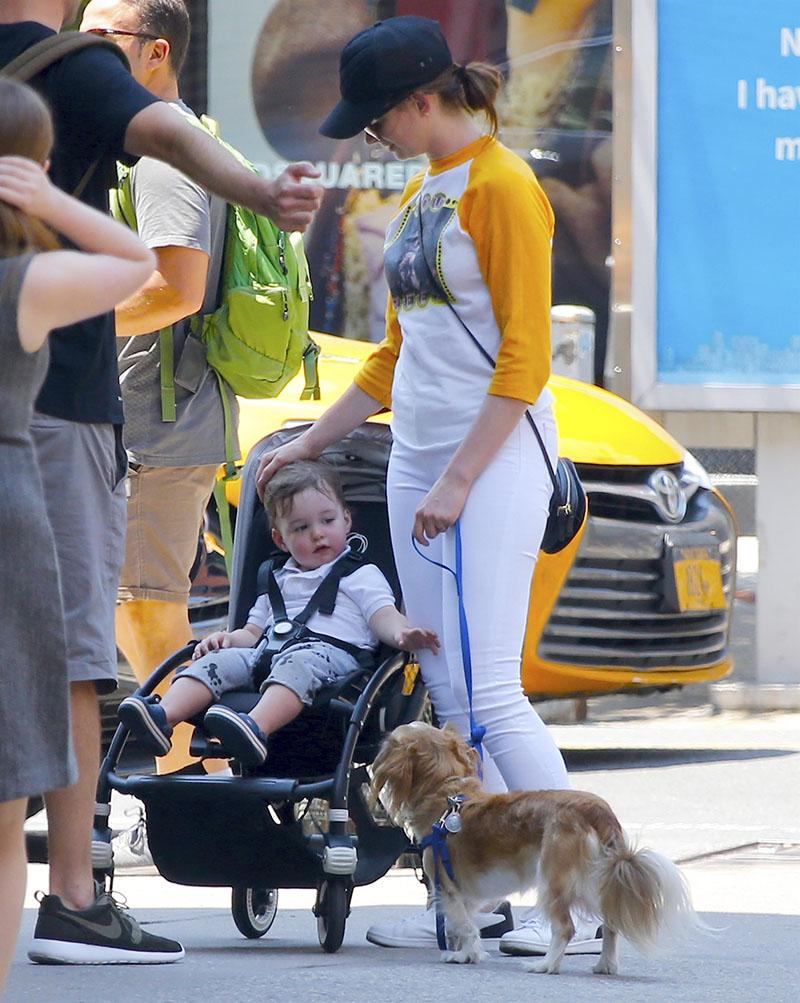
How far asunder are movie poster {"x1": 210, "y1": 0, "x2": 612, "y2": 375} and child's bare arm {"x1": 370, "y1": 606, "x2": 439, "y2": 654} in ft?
23.8

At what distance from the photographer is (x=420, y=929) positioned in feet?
15.0

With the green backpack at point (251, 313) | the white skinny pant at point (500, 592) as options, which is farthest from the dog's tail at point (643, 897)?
the green backpack at point (251, 313)

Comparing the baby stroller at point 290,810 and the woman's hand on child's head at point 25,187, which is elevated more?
the woman's hand on child's head at point 25,187

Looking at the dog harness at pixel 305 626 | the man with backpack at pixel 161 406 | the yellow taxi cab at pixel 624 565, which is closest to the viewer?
the dog harness at pixel 305 626

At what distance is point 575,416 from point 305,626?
3.20 m

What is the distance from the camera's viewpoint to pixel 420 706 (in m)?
4.70

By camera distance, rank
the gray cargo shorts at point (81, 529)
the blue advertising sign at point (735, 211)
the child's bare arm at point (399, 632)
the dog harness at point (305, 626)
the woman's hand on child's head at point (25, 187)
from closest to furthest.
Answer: the woman's hand on child's head at point (25, 187) → the gray cargo shorts at point (81, 529) → the child's bare arm at point (399, 632) → the dog harness at point (305, 626) → the blue advertising sign at point (735, 211)

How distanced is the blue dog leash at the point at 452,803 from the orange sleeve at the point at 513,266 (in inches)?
13.6

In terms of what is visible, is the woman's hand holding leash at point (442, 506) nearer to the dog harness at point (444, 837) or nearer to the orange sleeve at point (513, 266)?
the orange sleeve at point (513, 266)

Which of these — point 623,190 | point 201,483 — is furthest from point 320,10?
point 201,483

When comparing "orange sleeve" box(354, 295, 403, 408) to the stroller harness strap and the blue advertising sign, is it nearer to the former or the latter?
the stroller harness strap

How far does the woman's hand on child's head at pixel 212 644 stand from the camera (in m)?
4.79

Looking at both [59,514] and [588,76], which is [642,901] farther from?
[588,76]

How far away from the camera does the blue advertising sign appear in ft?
32.7
